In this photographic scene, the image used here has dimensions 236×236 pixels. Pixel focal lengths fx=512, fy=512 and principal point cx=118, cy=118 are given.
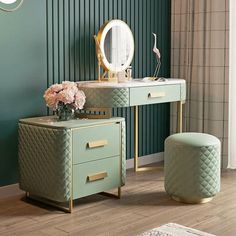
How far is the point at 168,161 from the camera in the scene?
3.71 metres

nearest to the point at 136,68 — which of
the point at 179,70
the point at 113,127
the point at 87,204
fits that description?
the point at 179,70

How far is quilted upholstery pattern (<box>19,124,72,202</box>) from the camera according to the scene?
338 cm

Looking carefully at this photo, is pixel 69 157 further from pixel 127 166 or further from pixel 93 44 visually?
pixel 127 166

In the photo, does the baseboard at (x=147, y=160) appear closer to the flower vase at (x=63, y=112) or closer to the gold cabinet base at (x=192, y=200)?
the gold cabinet base at (x=192, y=200)

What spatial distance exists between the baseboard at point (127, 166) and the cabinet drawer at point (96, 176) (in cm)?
61

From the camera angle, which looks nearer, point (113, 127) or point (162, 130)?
point (113, 127)

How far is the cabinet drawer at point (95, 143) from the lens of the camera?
3457 millimetres

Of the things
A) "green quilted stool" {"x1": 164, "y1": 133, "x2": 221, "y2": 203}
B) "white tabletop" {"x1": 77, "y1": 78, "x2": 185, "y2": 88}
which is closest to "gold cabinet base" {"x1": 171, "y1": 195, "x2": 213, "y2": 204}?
"green quilted stool" {"x1": 164, "y1": 133, "x2": 221, "y2": 203}

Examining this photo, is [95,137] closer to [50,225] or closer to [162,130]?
[50,225]

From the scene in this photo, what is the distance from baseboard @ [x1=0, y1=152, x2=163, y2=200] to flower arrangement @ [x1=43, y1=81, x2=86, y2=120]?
27.4 inches

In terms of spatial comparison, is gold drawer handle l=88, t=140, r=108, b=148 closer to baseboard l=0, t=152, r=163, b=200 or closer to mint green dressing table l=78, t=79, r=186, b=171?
mint green dressing table l=78, t=79, r=186, b=171

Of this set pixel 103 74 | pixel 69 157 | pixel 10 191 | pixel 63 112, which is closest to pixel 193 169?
pixel 69 157

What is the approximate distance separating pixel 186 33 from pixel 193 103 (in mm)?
676

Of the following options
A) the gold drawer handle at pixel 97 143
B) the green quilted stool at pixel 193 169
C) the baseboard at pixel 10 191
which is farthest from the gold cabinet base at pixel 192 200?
the baseboard at pixel 10 191
